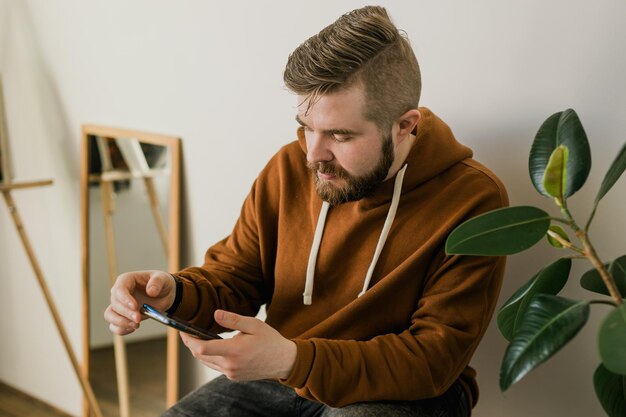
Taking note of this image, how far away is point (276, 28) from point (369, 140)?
620 millimetres

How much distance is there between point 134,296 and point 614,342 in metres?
0.87

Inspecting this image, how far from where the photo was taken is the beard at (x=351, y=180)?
4.69ft

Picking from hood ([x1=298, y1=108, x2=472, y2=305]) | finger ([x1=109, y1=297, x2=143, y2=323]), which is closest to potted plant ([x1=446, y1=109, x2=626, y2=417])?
hood ([x1=298, y1=108, x2=472, y2=305])

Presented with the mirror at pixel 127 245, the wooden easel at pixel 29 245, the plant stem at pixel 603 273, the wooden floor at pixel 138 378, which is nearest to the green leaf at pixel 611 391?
the plant stem at pixel 603 273

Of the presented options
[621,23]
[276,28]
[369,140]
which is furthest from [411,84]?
[276,28]

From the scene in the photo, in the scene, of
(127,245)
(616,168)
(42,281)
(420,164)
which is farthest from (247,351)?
(42,281)

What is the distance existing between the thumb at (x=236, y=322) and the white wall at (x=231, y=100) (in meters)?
0.59

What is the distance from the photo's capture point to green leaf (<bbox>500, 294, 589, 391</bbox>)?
100 centimetres

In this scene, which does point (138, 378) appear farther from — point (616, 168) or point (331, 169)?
point (616, 168)

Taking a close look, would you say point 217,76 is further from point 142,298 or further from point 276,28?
point 142,298

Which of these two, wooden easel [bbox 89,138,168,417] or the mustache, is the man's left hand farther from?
wooden easel [bbox 89,138,168,417]

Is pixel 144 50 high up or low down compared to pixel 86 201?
up

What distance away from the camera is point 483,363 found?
166 centimetres

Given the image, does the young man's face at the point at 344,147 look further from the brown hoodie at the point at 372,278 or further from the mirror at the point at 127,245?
the mirror at the point at 127,245
